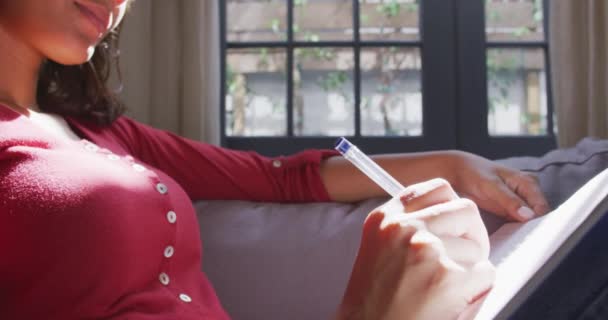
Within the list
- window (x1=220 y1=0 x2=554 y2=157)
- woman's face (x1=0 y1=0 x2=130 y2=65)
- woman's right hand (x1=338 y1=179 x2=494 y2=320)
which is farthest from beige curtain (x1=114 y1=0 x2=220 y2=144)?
woman's right hand (x1=338 y1=179 x2=494 y2=320)

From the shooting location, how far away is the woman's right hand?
46 centimetres

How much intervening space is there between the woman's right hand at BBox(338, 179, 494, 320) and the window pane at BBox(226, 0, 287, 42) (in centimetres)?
202

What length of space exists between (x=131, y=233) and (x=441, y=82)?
1.39 m

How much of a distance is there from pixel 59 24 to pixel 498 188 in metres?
0.68

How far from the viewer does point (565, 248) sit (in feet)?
1.19

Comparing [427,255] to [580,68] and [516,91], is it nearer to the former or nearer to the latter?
[580,68]

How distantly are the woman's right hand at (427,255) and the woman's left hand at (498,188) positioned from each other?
454 millimetres

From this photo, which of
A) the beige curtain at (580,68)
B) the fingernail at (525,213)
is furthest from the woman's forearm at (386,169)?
the beige curtain at (580,68)

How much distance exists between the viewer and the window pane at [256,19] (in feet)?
8.09

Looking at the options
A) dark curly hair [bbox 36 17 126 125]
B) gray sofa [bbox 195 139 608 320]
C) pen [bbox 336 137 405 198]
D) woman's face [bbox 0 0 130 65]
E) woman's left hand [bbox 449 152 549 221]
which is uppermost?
woman's face [bbox 0 0 130 65]

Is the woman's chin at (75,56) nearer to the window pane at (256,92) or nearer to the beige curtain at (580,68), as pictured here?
the beige curtain at (580,68)

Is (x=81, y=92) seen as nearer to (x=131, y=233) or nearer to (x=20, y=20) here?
(x=20, y=20)

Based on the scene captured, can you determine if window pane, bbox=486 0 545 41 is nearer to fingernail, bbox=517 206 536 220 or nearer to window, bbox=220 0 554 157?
window, bbox=220 0 554 157

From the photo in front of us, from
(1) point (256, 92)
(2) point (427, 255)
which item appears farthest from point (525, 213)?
(1) point (256, 92)
